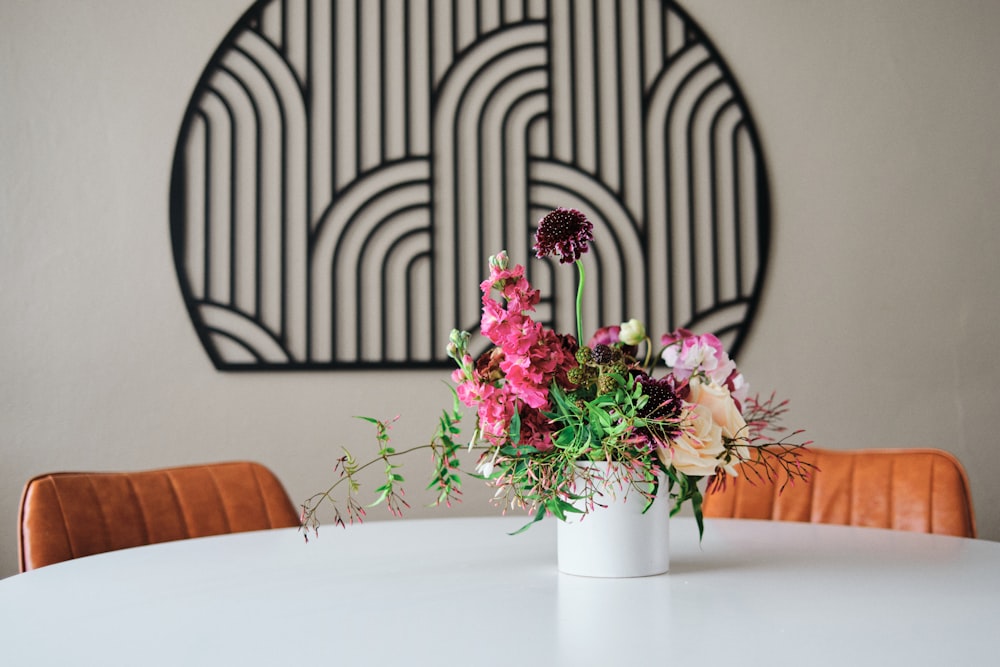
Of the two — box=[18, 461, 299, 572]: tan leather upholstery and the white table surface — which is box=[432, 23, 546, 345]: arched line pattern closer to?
box=[18, 461, 299, 572]: tan leather upholstery

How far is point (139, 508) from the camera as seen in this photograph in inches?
60.3

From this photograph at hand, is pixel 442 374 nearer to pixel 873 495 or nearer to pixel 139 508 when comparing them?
pixel 139 508

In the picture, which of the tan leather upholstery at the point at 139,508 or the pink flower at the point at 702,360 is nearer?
the pink flower at the point at 702,360

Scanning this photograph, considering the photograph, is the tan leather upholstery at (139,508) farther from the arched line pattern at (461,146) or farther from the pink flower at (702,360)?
the pink flower at (702,360)

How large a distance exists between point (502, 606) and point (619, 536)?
19 centimetres

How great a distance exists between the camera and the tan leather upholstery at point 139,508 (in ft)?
4.50

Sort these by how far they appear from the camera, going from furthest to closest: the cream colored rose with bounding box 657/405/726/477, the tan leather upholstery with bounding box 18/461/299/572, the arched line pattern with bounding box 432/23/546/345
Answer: the arched line pattern with bounding box 432/23/546/345 → the tan leather upholstery with bounding box 18/461/299/572 → the cream colored rose with bounding box 657/405/726/477

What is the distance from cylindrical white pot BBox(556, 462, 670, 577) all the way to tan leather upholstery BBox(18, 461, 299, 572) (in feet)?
2.76

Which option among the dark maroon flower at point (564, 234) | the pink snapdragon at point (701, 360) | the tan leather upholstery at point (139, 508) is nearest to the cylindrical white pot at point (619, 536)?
the pink snapdragon at point (701, 360)

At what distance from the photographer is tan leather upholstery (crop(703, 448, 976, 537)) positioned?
156 cm

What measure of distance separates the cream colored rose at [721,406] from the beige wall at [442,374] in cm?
151

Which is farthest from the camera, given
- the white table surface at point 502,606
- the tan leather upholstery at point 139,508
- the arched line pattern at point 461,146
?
the arched line pattern at point 461,146

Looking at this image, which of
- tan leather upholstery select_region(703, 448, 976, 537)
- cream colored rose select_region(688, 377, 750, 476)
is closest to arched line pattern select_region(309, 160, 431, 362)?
tan leather upholstery select_region(703, 448, 976, 537)

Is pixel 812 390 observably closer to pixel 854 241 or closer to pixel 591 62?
pixel 854 241
